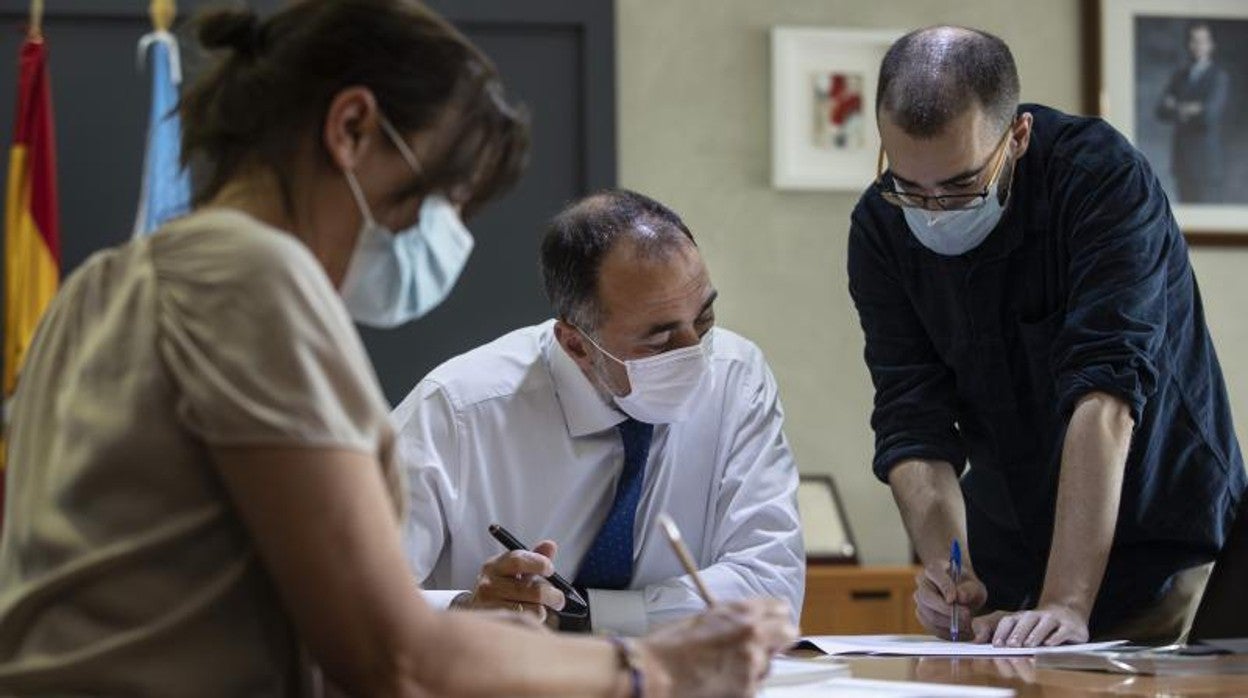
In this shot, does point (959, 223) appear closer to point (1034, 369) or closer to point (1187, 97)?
point (1034, 369)

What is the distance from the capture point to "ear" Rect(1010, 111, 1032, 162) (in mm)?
2408

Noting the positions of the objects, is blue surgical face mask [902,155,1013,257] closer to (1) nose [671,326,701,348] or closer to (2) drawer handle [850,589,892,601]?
(1) nose [671,326,701,348]

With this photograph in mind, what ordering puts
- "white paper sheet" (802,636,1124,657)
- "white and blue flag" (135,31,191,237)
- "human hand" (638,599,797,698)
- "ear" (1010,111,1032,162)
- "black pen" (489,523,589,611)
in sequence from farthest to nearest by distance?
"white and blue flag" (135,31,191,237)
"ear" (1010,111,1032,162)
"black pen" (489,523,589,611)
"white paper sheet" (802,636,1124,657)
"human hand" (638,599,797,698)

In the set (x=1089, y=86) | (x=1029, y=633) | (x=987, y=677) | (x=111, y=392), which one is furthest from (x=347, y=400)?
(x=1089, y=86)

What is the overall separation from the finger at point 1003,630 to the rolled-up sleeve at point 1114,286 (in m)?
0.30

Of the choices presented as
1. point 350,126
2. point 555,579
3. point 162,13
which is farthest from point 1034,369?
point 162,13

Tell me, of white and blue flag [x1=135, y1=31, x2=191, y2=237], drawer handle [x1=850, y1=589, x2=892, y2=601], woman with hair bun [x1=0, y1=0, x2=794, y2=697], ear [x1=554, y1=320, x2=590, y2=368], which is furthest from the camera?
drawer handle [x1=850, y1=589, x2=892, y2=601]

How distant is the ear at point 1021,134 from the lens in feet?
7.90

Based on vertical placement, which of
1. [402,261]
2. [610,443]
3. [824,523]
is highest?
[402,261]

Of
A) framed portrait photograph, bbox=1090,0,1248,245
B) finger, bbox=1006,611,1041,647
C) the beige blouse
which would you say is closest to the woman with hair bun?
the beige blouse

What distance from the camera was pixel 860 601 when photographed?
13.6 feet

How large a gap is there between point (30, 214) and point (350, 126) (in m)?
3.10

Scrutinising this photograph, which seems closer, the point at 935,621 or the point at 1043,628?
the point at 1043,628

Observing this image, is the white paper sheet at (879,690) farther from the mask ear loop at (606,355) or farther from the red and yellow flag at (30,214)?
the red and yellow flag at (30,214)
